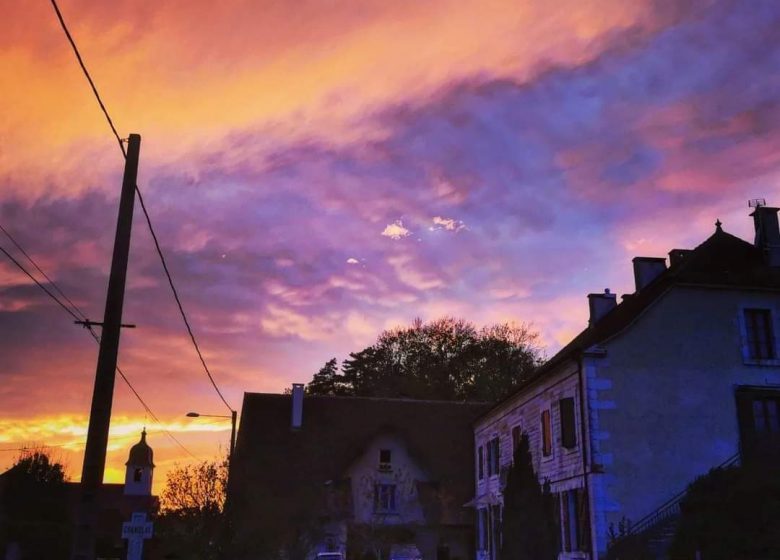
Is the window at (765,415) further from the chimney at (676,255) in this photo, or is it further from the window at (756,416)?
the chimney at (676,255)

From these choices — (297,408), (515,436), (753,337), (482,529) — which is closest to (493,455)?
(482,529)

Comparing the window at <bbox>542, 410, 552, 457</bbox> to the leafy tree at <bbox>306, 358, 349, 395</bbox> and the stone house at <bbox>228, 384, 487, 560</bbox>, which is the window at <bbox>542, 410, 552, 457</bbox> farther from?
the leafy tree at <bbox>306, 358, 349, 395</bbox>

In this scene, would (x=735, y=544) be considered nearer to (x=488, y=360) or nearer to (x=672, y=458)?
(x=672, y=458)

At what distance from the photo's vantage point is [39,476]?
1881 inches

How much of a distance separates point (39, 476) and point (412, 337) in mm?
30861

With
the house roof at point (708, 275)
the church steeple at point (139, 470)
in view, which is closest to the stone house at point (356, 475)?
the house roof at point (708, 275)

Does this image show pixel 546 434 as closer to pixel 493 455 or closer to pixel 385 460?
pixel 493 455

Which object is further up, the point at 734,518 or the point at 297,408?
the point at 297,408

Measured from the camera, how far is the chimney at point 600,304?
29141mm

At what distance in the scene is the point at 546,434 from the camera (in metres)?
28.1

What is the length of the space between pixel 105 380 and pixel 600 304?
74.4ft

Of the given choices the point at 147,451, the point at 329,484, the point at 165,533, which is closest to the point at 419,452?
the point at 329,484

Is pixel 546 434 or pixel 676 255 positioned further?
pixel 676 255

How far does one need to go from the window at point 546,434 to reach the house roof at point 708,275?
187cm
